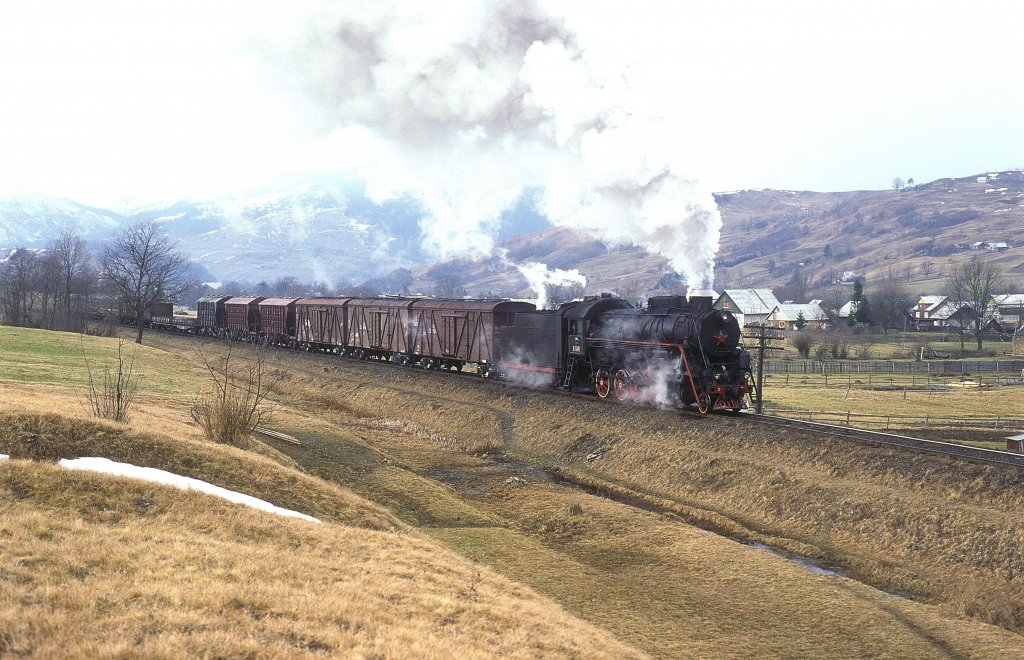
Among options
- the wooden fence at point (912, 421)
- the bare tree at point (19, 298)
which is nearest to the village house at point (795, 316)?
the wooden fence at point (912, 421)

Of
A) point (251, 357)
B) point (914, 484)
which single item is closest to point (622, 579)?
point (914, 484)

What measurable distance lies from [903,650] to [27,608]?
12.7 meters

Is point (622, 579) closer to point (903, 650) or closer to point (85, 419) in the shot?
point (903, 650)

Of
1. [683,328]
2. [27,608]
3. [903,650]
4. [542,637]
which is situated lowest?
[903,650]

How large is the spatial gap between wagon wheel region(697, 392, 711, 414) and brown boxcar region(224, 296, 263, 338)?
160 feet

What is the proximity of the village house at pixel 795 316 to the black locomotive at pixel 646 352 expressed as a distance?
3827 inches

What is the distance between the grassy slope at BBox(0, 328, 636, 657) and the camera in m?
7.64

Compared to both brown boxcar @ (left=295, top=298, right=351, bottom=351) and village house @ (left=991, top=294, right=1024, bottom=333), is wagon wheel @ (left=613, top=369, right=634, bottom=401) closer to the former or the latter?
brown boxcar @ (left=295, top=298, right=351, bottom=351)

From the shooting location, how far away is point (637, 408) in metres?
28.3

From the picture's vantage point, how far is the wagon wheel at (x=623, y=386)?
2958 cm

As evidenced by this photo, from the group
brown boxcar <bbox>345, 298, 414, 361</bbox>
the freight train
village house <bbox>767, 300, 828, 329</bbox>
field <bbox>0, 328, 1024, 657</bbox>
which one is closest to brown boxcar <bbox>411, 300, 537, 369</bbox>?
the freight train

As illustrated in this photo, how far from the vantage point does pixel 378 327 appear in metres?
49.8

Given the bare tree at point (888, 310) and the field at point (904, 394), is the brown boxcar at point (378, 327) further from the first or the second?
the bare tree at point (888, 310)

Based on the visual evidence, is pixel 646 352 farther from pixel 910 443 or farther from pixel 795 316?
pixel 795 316
